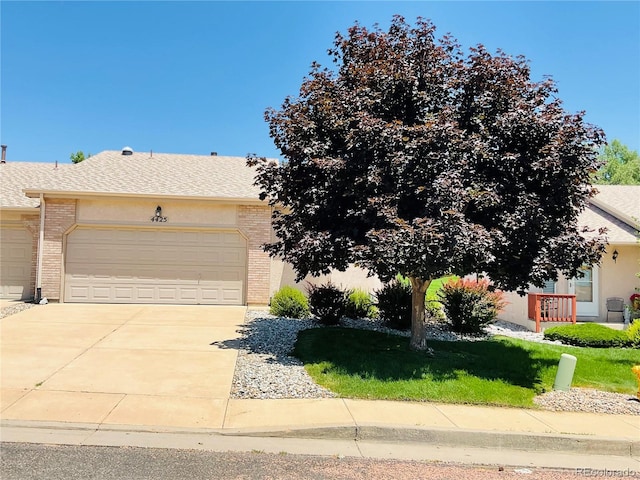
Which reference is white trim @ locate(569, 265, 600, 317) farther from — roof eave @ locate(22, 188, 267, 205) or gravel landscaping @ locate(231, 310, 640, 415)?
roof eave @ locate(22, 188, 267, 205)

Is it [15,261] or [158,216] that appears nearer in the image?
[158,216]

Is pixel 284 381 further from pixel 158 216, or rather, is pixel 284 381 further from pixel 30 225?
pixel 30 225

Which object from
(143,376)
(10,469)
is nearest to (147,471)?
(10,469)

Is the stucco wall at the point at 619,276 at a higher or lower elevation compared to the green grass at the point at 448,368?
higher

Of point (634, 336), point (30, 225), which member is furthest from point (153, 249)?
point (634, 336)

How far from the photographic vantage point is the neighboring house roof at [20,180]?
1547 centimetres

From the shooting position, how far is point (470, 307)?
40.5 feet

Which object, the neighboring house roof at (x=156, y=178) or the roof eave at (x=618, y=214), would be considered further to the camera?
the roof eave at (x=618, y=214)

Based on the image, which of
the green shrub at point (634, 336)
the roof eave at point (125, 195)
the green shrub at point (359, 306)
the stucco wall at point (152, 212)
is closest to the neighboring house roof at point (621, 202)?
the green shrub at point (634, 336)

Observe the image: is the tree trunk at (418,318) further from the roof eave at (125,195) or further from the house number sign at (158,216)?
the house number sign at (158,216)

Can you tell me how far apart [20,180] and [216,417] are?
15901 millimetres

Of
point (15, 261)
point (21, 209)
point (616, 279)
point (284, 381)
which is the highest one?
point (21, 209)

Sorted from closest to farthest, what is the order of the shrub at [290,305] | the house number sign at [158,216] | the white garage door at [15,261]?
the shrub at [290,305]
the house number sign at [158,216]
the white garage door at [15,261]

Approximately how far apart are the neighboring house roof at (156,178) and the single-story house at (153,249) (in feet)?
0.20
